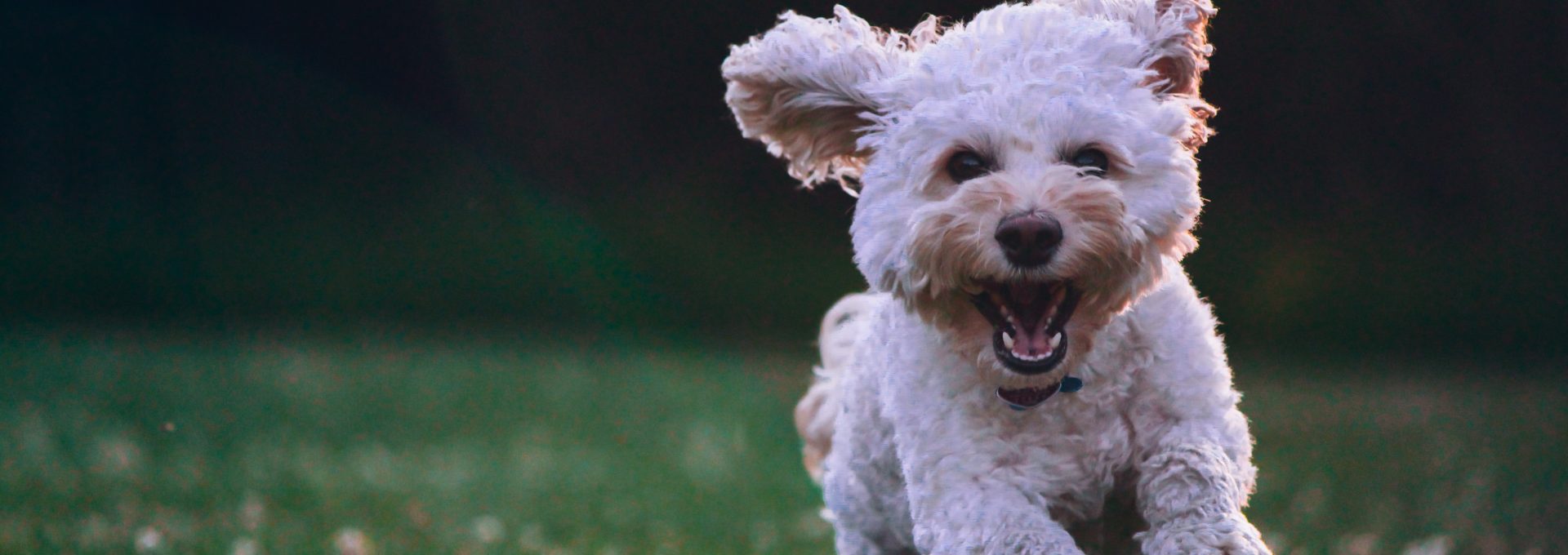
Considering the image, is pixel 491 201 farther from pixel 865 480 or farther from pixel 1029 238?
pixel 1029 238

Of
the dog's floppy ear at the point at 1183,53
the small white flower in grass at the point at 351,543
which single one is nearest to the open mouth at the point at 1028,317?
the dog's floppy ear at the point at 1183,53

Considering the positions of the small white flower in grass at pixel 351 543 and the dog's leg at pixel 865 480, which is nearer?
the dog's leg at pixel 865 480

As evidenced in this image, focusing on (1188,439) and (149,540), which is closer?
(1188,439)

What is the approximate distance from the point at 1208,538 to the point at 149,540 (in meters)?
3.52

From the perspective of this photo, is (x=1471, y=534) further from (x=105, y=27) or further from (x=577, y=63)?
(x=105, y=27)

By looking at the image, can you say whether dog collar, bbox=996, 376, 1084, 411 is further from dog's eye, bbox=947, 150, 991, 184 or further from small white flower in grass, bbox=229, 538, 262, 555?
small white flower in grass, bbox=229, 538, 262, 555

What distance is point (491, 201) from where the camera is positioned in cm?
1478

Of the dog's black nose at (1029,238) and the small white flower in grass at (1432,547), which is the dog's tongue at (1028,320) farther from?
the small white flower in grass at (1432,547)

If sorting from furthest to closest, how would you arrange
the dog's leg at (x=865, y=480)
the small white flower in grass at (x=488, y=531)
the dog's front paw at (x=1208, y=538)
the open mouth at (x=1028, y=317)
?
1. the small white flower in grass at (x=488, y=531)
2. the dog's leg at (x=865, y=480)
3. the open mouth at (x=1028, y=317)
4. the dog's front paw at (x=1208, y=538)

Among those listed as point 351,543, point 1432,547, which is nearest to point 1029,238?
point 1432,547

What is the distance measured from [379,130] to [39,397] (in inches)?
216

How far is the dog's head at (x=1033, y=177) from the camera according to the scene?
318 centimetres

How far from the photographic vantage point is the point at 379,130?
14.9 meters

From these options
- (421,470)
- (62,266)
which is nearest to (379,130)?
(62,266)
